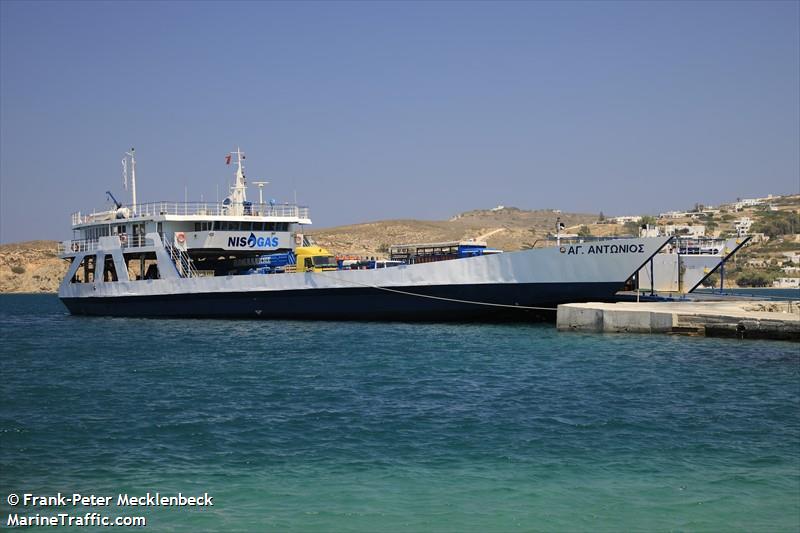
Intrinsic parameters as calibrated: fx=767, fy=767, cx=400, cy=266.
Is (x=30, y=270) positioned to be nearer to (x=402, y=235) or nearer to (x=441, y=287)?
(x=402, y=235)

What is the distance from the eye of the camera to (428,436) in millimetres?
13328

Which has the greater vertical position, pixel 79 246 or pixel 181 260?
pixel 79 246

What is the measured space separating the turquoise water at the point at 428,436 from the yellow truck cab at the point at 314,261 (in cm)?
1062

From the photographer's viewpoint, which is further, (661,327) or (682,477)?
(661,327)

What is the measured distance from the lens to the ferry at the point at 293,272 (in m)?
30.5

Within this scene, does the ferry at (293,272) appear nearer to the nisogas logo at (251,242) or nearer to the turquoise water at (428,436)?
the nisogas logo at (251,242)

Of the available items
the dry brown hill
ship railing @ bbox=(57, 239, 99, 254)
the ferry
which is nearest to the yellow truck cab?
the ferry

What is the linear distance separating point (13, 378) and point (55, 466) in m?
10.7

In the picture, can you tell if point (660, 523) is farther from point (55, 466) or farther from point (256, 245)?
point (256, 245)

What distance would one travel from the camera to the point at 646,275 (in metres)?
40.9

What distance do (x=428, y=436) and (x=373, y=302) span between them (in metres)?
20.0

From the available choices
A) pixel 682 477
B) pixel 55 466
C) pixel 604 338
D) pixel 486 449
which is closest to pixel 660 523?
pixel 682 477

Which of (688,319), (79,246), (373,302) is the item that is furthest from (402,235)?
(688,319)

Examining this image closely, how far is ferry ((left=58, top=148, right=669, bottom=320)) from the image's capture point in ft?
100
